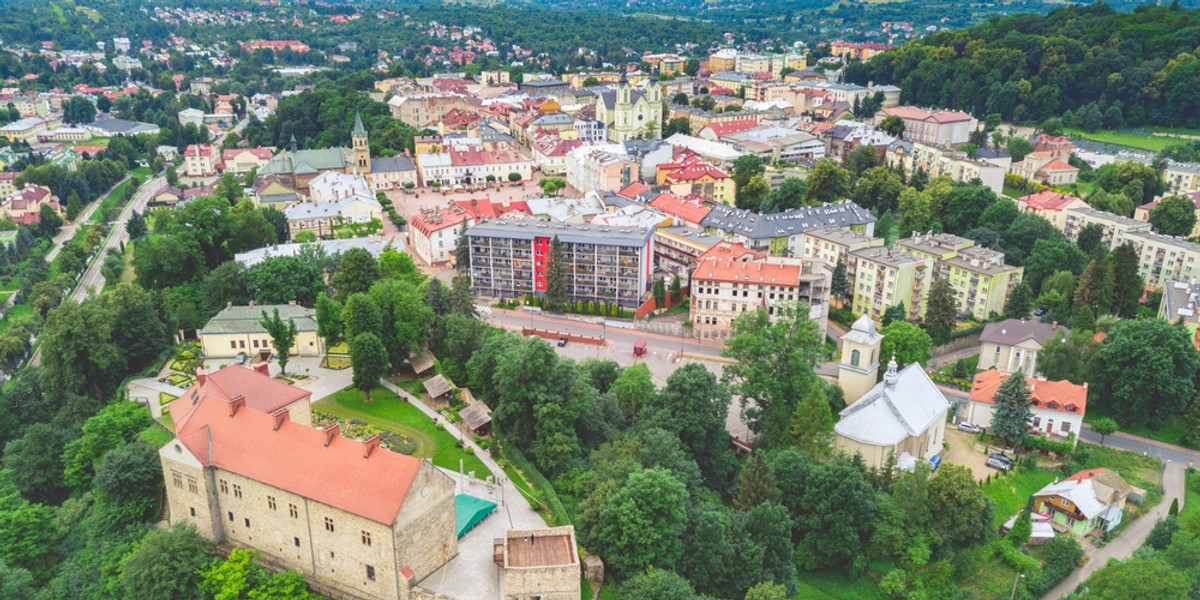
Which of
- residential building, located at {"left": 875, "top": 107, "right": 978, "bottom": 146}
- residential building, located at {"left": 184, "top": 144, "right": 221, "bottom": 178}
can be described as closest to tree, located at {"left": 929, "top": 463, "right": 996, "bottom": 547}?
residential building, located at {"left": 875, "top": 107, "right": 978, "bottom": 146}

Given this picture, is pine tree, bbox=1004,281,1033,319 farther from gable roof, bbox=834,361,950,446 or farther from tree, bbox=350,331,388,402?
tree, bbox=350,331,388,402

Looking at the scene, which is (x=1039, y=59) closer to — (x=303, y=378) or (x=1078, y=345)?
(x=1078, y=345)

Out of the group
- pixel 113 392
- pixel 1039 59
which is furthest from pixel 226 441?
pixel 1039 59

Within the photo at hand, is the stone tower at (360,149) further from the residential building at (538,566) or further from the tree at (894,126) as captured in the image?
the residential building at (538,566)

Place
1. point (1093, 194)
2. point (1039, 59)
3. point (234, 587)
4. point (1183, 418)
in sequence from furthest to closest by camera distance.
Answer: point (1039, 59), point (1093, 194), point (1183, 418), point (234, 587)

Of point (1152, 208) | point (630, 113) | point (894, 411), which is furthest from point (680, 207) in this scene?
point (1152, 208)

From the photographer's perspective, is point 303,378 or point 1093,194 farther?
point 1093,194

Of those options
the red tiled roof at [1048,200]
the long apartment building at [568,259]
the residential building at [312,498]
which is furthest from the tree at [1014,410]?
the red tiled roof at [1048,200]
